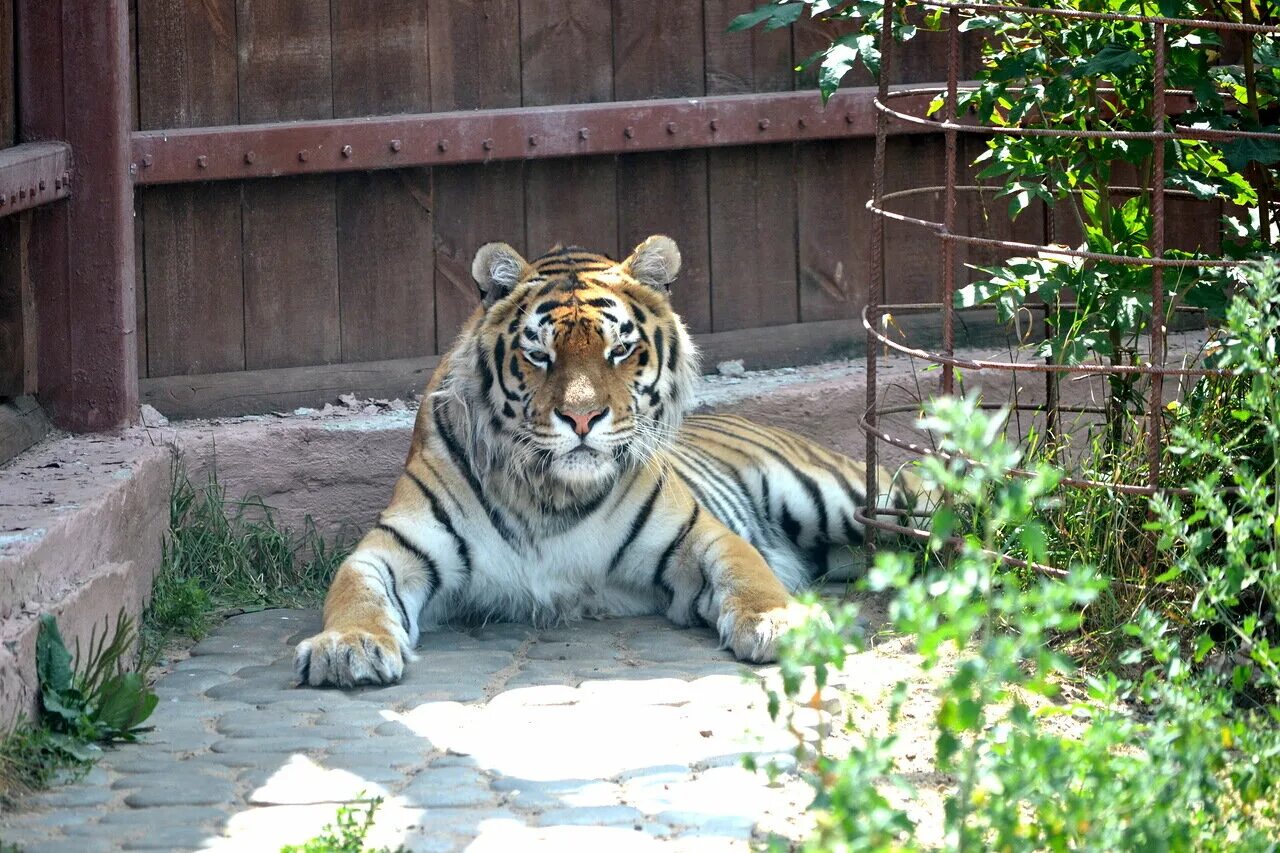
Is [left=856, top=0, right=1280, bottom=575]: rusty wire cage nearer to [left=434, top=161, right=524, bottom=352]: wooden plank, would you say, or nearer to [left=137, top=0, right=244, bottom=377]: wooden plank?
[left=434, top=161, right=524, bottom=352]: wooden plank

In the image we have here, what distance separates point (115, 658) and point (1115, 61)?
2986mm

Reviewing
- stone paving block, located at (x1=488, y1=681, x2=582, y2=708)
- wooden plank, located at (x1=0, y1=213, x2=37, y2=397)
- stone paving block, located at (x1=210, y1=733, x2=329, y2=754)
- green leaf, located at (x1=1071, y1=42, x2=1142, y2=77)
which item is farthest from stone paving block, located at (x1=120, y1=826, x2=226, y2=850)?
green leaf, located at (x1=1071, y1=42, x2=1142, y2=77)

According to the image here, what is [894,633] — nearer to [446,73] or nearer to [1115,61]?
[1115,61]

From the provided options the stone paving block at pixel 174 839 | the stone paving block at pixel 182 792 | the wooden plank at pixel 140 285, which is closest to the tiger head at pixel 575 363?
the wooden plank at pixel 140 285

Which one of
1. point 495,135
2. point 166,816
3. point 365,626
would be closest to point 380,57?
point 495,135

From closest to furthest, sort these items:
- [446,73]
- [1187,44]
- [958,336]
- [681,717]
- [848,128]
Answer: [681,717] < [1187,44] < [446,73] < [848,128] < [958,336]

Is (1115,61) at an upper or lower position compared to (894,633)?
upper

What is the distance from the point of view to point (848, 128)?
631 cm

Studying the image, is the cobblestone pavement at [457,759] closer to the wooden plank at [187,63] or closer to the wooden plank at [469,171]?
the wooden plank at [469,171]

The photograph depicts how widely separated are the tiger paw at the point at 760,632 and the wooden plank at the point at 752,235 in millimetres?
1874

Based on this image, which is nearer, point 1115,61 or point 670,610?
point 1115,61

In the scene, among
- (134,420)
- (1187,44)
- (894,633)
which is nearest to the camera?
(1187,44)

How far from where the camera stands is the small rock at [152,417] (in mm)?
5540

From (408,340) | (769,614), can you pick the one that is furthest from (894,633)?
(408,340)
